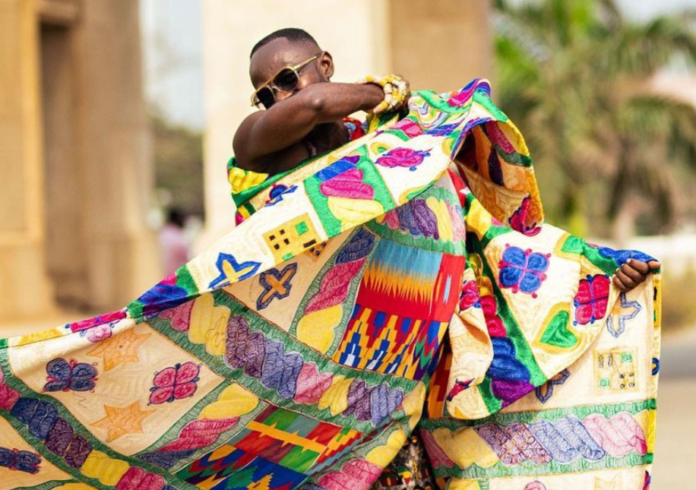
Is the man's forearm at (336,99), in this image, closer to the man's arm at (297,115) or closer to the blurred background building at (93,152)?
the man's arm at (297,115)

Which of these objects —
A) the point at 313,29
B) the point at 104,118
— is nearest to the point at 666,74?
the point at 104,118

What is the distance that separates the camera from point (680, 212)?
21.0 meters

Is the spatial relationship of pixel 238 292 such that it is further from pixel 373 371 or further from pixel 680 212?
pixel 680 212

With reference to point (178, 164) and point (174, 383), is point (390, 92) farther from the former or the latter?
point (178, 164)

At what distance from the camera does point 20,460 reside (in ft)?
9.73

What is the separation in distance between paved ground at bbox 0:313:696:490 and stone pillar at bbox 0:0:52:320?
372 mm

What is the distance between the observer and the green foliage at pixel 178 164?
4906 cm

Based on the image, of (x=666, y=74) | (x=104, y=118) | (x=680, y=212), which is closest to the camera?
(x=104, y=118)

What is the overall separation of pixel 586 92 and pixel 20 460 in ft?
54.4

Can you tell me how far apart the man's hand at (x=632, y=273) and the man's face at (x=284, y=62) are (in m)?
1.03

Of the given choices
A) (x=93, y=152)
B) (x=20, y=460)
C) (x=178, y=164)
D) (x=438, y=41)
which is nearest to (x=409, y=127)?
(x=20, y=460)

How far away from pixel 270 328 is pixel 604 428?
109cm

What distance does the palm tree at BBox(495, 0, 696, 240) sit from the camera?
17.6 meters

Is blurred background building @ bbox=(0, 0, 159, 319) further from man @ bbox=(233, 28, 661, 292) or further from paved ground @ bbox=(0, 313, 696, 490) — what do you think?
man @ bbox=(233, 28, 661, 292)
